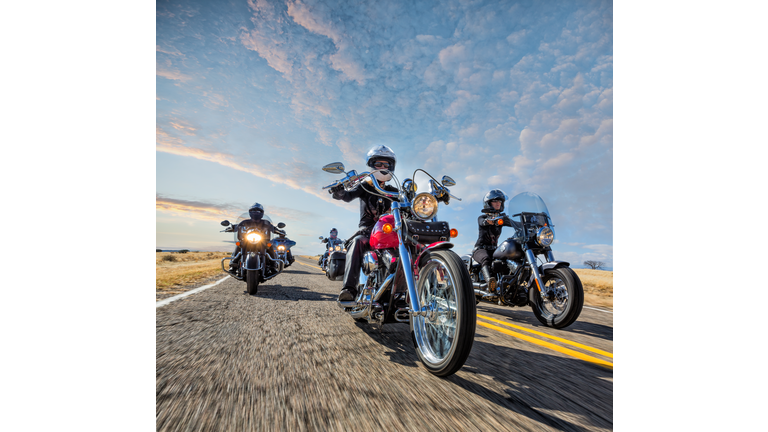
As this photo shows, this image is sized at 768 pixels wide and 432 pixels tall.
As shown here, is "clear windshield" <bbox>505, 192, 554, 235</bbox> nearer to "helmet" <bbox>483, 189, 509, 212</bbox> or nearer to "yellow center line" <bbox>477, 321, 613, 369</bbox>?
"helmet" <bbox>483, 189, 509, 212</bbox>

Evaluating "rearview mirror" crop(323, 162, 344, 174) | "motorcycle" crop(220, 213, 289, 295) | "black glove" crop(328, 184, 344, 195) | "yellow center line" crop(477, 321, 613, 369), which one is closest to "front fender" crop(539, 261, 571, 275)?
"yellow center line" crop(477, 321, 613, 369)

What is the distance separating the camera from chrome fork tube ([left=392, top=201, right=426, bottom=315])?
192 cm

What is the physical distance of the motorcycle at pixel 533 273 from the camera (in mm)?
3236

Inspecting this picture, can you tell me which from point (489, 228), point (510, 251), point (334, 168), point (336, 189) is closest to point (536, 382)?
point (334, 168)

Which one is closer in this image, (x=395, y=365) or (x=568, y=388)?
(x=568, y=388)

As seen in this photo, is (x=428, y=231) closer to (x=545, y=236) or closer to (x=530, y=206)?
(x=545, y=236)

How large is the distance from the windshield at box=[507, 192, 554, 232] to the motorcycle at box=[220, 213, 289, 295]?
4.19 m

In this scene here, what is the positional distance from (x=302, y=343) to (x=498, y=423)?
57.5 inches

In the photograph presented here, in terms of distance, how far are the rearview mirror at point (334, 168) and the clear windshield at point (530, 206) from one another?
9.81 feet

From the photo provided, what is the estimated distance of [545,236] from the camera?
3863 millimetres

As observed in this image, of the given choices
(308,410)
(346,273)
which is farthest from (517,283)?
(308,410)

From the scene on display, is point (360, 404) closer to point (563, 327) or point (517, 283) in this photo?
point (563, 327)

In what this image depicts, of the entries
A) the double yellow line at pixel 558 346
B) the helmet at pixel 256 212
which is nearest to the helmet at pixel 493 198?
the double yellow line at pixel 558 346

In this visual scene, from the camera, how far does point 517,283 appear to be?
12.9 ft
